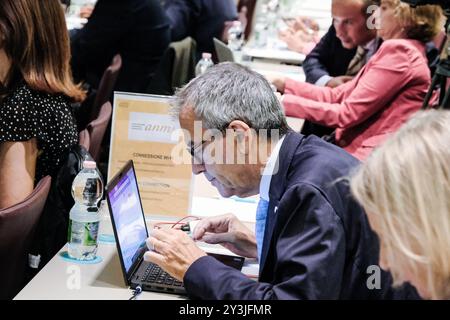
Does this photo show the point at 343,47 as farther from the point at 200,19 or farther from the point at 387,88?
the point at 200,19

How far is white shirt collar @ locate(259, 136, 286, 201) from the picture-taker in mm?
1624

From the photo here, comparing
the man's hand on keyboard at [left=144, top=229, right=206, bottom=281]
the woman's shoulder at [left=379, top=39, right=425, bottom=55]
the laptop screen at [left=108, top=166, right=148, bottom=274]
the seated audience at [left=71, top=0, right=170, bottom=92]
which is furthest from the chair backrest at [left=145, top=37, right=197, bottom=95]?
the man's hand on keyboard at [left=144, top=229, right=206, bottom=281]

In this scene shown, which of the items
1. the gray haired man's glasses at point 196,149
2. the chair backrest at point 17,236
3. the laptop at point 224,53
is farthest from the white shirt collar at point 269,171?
the laptop at point 224,53

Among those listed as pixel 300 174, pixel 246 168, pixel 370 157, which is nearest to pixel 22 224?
pixel 246 168

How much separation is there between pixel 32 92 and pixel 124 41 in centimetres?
195

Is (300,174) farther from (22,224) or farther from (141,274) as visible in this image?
(22,224)

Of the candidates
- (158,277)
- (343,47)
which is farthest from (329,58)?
(158,277)

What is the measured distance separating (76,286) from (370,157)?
2.69 feet

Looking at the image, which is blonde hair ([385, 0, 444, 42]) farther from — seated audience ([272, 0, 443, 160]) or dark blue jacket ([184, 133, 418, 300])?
dark blue jacket ([184, 133, 418, 300])

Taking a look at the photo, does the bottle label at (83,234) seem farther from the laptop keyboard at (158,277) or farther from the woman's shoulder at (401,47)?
the woman's shoulder at (401,47)

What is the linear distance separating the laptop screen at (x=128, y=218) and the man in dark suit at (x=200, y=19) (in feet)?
9.49

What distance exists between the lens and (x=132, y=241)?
1.82 m

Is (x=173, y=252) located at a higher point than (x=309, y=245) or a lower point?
lower
